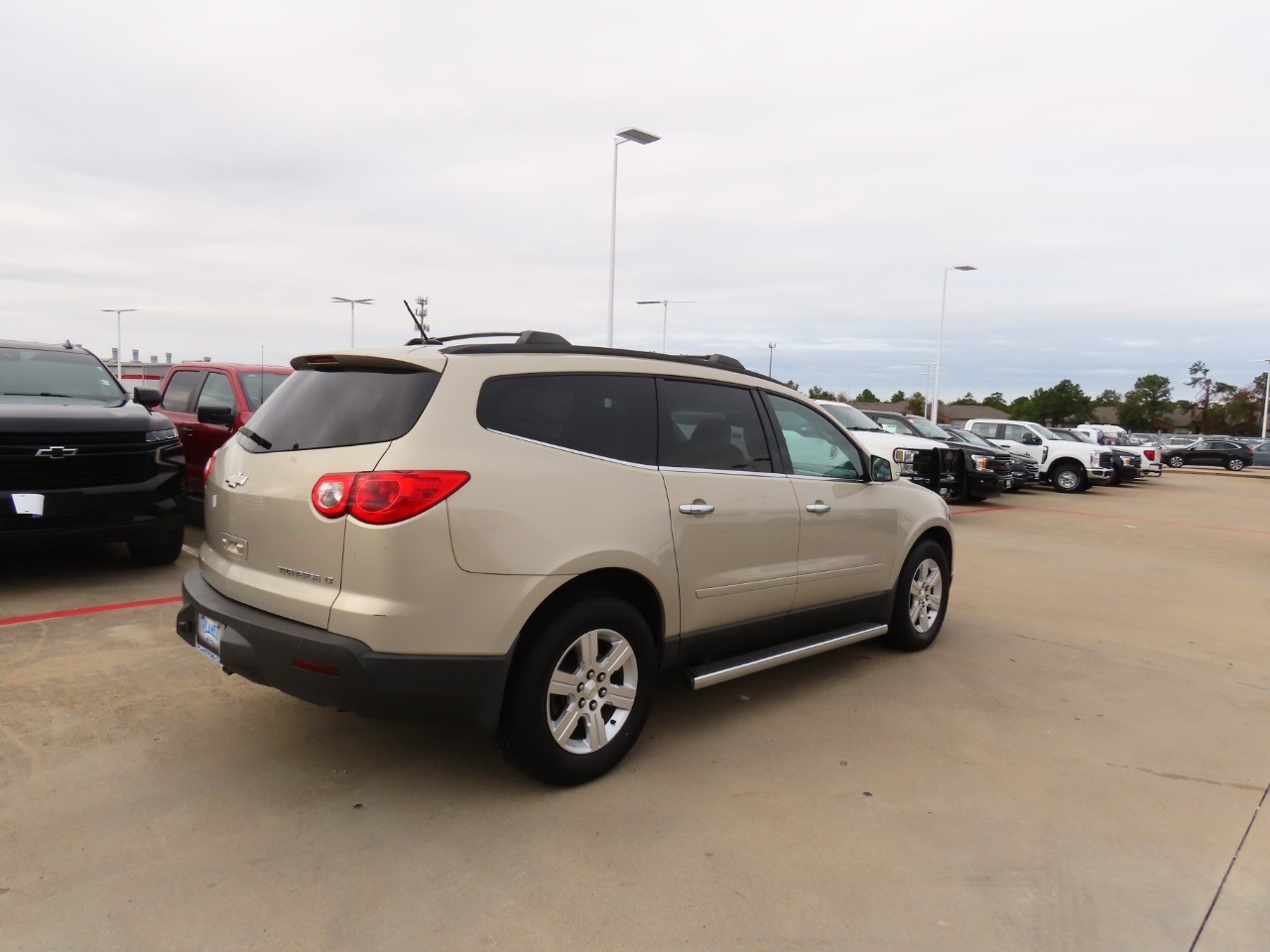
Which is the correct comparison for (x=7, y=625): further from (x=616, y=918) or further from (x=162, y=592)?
(x=616, y=918)

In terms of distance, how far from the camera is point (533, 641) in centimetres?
308

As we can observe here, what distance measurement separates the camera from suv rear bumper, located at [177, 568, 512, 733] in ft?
9.27

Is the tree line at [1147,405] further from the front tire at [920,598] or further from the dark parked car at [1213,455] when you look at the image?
the front tire at [920,598]

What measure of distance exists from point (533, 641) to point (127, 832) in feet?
4.90

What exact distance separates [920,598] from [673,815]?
9.23 ft

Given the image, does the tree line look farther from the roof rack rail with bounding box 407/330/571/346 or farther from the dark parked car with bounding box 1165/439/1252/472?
the roof rack rail with bounding box 407/330/571/346

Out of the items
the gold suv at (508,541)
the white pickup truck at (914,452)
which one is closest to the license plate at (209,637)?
the gold suv at (508,541)

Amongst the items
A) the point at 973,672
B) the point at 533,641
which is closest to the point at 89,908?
the point at 533,641

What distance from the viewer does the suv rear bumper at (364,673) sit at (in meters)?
2.82

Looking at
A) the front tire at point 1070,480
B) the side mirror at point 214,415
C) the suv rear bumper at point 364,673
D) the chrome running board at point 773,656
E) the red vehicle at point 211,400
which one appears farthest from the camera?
the front tire at point 1070,480

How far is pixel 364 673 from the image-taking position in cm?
281

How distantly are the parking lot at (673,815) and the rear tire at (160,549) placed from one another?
4.32 feet

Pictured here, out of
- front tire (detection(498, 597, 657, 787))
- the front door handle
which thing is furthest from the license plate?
the front door handle

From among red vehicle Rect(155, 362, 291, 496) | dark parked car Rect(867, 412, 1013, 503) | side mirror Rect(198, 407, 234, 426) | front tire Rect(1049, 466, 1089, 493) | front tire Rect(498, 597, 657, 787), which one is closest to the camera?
front tire Rect(498, 597, 657, 787)
